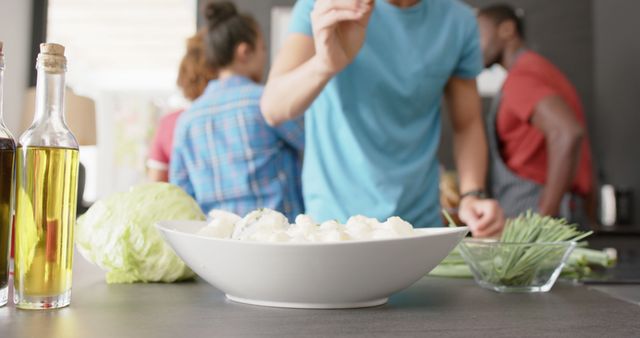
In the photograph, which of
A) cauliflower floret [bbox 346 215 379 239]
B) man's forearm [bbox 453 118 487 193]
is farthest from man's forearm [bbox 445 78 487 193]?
cauliflower floret [bbox 346 215 379 239]

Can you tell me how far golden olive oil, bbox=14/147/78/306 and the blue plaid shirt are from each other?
1323 mm

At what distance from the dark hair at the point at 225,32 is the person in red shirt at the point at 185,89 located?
248 millimetres

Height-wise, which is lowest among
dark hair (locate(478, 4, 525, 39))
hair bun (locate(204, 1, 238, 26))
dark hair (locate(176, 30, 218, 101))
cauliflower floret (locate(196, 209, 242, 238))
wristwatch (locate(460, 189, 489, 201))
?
wristwatch (locate(460, 189, 489, 201))

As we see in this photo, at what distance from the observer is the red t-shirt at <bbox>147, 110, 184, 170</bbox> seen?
2.42 metres

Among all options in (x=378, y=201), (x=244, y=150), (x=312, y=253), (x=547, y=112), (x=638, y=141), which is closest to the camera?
(x=312, y=253)

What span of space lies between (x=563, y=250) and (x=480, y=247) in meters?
0.10

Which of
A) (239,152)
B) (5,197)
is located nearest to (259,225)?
(5,197)

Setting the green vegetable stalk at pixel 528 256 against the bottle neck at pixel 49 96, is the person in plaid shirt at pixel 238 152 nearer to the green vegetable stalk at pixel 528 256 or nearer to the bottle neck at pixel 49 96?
the green vegetable stalk at pixel 528 256

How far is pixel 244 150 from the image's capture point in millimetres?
1948

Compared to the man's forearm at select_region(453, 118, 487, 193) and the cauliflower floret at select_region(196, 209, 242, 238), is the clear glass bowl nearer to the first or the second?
the cauliflower floret at select_region(196, 209, 242, 238)

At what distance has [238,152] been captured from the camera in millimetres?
1953

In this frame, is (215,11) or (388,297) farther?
(215,11)

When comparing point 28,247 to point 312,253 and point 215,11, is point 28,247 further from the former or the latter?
point 215,11

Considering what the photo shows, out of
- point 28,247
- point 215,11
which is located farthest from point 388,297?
point 215,11
